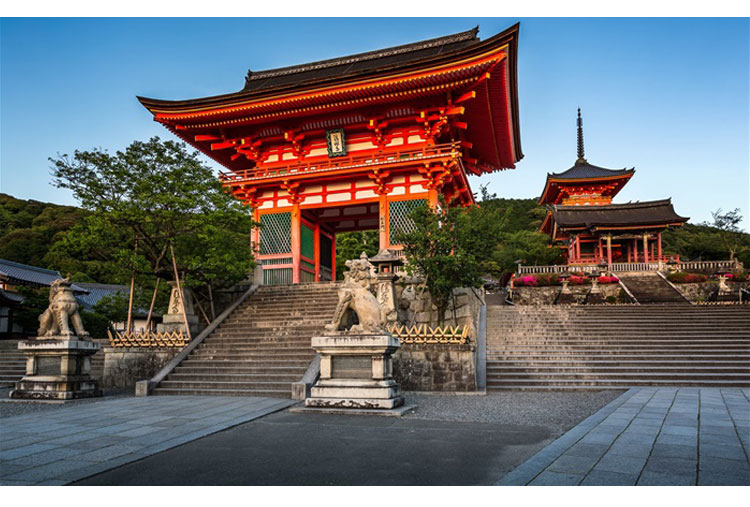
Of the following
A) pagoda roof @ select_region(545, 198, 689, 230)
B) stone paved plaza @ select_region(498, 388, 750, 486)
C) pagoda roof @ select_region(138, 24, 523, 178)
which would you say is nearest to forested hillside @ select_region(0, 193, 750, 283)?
pagoda roof @ select_region(545, 198, 689, 230)

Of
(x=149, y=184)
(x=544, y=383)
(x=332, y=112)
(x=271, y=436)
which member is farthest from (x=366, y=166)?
(x=271, y=436)

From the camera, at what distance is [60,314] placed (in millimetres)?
11617

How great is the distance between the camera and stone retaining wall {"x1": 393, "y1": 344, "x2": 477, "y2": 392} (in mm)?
11641

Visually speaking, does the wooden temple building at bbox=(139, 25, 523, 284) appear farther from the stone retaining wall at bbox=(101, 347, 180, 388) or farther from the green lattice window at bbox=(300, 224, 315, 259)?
the stone retaining wall at bbox=(101, 347, 180, 388)

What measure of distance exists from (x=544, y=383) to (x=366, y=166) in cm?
1030

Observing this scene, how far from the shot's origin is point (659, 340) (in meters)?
14.9

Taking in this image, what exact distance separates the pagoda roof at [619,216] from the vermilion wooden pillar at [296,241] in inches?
854

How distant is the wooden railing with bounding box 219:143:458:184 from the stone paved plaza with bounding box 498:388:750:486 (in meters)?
12.3

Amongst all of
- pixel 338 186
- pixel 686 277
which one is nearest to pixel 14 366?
pixel 338 186

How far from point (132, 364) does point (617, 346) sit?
43.9 feet

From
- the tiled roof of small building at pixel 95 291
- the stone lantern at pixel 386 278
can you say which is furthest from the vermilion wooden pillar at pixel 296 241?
the tiled roof of small building at pixel 95 291

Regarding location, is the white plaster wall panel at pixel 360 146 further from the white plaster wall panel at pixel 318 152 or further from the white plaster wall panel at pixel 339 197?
the white plaster wall panel at pixel 339 197

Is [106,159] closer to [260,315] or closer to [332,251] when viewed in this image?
[260,315]

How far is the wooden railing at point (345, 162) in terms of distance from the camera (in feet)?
61.3
